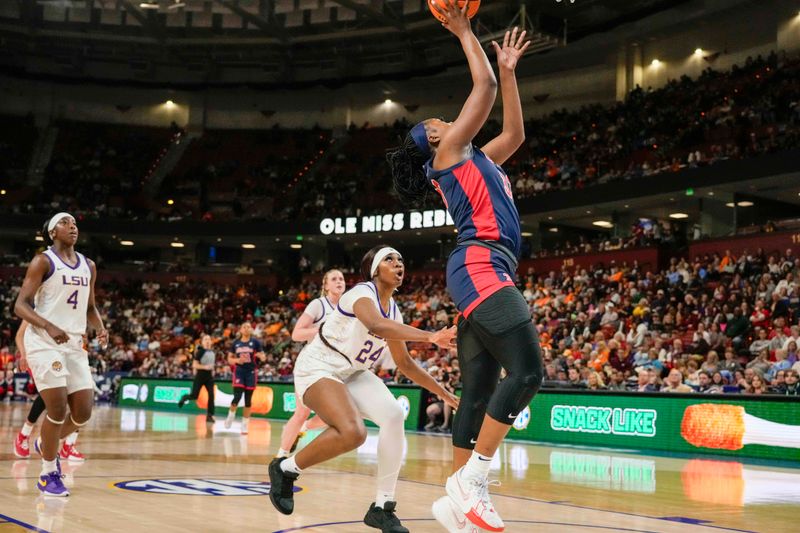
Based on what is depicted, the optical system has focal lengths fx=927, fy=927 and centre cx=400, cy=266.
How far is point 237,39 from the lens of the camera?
43.0 metres

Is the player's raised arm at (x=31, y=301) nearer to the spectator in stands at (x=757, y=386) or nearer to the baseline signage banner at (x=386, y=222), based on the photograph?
the spectator in stands at (x=757, y=386)

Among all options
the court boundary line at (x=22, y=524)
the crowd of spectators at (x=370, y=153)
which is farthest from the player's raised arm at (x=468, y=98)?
the crowd of spectators at (x=370, y=153)

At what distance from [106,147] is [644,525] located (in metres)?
46.2

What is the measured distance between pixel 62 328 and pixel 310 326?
278 cm

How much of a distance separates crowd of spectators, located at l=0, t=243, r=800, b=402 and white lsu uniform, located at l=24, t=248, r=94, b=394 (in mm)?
10714

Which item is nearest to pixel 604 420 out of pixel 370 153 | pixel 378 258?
pixel 378 258

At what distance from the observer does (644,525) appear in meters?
6.36

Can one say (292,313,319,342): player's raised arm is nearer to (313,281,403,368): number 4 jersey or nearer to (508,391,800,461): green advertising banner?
(313,281,403,368): number 4 jersey

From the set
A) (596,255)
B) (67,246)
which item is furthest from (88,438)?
(596,255)

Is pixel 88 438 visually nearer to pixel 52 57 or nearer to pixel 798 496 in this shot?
pixel 798 496

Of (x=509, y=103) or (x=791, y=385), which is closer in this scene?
(x=509, y=103)

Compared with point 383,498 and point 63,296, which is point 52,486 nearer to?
point 63,296

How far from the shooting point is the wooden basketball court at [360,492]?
6129 mm

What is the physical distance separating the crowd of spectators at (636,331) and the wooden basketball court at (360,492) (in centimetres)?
414
